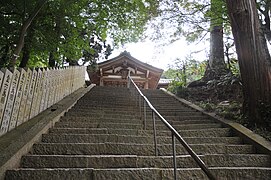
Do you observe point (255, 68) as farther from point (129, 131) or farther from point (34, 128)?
point (34, 128)

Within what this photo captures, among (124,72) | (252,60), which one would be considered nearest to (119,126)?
(252,60)

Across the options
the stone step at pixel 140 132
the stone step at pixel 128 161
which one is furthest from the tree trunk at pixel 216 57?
the stone step at pixel 128 161

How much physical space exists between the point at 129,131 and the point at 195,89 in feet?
19.7

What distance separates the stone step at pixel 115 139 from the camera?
153 inches

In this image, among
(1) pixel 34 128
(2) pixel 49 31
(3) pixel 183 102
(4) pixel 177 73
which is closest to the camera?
(1) pixel 34 128

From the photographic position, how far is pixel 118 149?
3.61m

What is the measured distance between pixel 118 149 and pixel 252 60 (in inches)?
145

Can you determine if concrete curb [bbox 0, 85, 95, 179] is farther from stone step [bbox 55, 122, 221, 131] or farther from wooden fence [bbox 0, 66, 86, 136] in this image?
stone step [bbox 55, 122, 221, 131]

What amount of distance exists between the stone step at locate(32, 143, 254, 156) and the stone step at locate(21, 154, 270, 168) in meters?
0.35

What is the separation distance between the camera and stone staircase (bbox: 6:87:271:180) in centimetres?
286

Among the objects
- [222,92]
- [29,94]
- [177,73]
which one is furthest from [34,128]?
[177,73]

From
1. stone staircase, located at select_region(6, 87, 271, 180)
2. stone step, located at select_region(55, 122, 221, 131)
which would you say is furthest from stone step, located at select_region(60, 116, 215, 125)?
stone step, located at select_region(55, 122, 221, 131)

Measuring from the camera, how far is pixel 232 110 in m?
6.02

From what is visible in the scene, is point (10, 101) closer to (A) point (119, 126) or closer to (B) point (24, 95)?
(B) point (24, 95)
